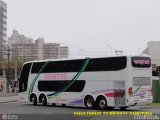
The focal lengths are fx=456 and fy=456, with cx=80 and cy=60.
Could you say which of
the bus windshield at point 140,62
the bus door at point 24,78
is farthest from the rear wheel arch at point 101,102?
the bus door at point 24,78

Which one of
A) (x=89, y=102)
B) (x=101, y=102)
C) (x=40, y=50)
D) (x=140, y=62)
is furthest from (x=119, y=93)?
(x=40, y=50)

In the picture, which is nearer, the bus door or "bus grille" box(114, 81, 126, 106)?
"bus grille" box(114, 81, 126, 106)

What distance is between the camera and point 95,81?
30969 mm

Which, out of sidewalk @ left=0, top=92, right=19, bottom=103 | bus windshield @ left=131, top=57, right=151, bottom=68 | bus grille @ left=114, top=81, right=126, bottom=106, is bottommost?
sidewalk @ left=0, top=92, right=19, bottom=103

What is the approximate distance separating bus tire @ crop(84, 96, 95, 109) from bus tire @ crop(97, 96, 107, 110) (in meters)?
0.45

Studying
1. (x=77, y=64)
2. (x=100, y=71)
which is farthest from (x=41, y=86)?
(x=100, y=71)

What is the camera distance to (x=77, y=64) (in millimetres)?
32375

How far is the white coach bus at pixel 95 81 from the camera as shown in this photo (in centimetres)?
2903

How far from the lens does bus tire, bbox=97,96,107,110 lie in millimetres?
30039

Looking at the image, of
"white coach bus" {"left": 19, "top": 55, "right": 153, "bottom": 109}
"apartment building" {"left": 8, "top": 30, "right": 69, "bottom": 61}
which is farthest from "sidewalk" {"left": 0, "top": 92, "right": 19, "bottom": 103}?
"apartment building" {"left": 8, "top": 30, "right": 69, "bottom": 61}

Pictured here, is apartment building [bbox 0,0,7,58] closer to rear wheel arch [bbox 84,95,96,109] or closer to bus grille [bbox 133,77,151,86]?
rear wheel arch [bbox 84,95,96,109]

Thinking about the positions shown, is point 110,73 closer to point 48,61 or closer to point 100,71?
point 100,71

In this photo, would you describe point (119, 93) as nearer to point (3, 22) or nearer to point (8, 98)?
point (8, 98)

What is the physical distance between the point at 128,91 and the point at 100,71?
8.54 feet
